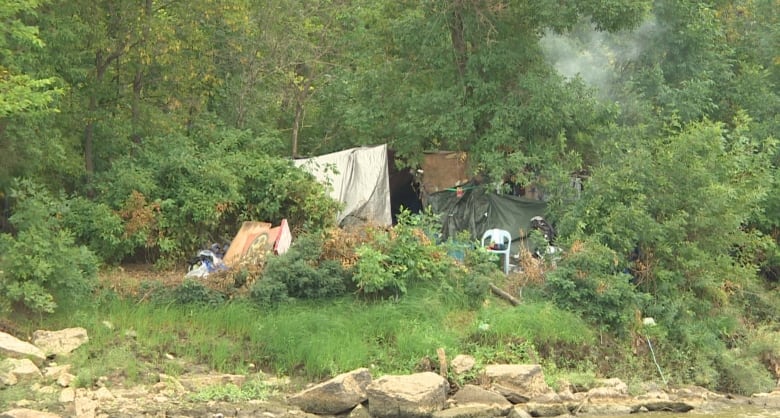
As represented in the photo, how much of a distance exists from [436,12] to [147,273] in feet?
24.5

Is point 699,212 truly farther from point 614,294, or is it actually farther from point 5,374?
point 5,374

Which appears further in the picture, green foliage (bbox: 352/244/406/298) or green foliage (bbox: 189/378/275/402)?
green foliage (bbox: 352/244/406/298)

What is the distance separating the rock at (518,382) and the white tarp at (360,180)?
6244 millimetres

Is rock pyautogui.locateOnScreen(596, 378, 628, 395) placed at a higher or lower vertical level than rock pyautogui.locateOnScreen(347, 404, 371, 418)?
higher

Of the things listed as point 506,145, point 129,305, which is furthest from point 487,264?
point 129,305

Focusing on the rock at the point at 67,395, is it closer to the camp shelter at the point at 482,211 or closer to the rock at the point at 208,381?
the rock at the point at 208,381

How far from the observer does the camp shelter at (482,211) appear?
58.2 feet

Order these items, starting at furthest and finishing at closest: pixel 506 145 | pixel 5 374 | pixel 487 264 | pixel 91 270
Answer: pixel 506 145
pixel 487 264
pixel 91 270
pixel 5 374

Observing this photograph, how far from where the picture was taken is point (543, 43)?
60.4 feet

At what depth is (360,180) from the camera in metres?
18.5

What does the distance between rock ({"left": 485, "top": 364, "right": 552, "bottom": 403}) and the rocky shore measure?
0.04 ft

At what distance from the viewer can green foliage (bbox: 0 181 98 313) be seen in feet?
40.3

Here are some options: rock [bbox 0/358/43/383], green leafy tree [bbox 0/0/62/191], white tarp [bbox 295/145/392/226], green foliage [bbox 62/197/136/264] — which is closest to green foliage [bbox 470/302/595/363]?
white tarp [bbox 295/145/392/226]

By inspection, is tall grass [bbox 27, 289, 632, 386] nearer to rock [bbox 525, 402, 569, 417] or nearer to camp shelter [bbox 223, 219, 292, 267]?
rock [bbox 525, 402, 569, 417]
